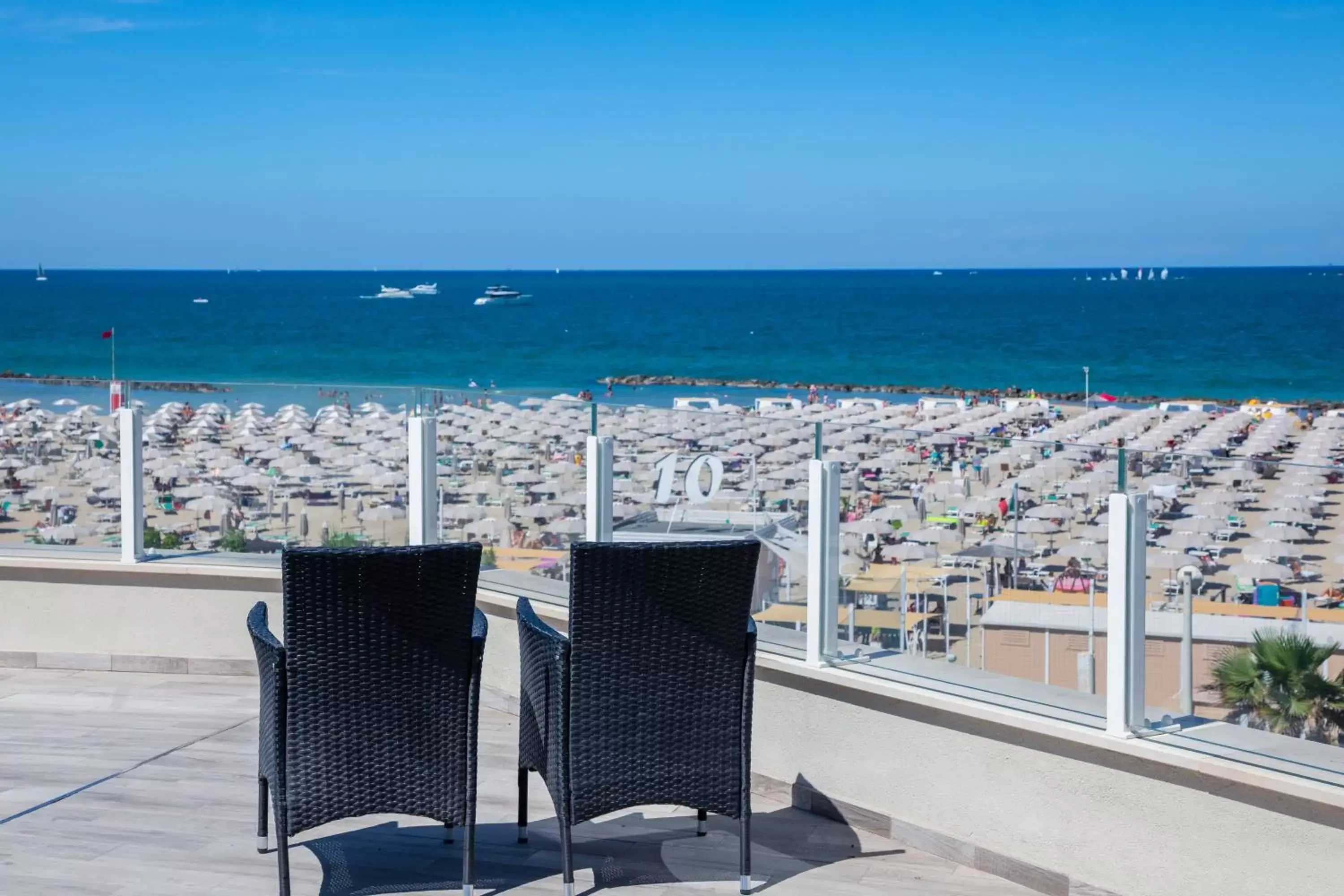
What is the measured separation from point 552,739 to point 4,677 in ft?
11.0

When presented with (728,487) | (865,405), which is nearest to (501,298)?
(865,405)

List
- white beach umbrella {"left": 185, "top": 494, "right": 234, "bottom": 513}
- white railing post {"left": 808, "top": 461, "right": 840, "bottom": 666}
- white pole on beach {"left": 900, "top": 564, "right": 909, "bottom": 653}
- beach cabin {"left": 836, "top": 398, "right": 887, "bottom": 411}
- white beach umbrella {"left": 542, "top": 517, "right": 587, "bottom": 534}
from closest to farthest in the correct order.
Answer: white pole on beach {"left": 900, "top": 564, "right": 909, "bottom": 653} < white railing post {"left": 808, "top": 461, "right": 840, "bottom": 666} < white beach umbrella {"left": 542, "top": 517, "right": 587, "bottom": 534} < white beach umbrella {"left": 185, "top": 494, "right": 234, "bottom": 513} < beach cabin {"left": 836, "top": 398, "right": 887, "bottom": 411}

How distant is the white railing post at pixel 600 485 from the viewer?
4695mm

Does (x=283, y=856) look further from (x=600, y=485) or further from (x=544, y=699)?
(x=600, y=485)

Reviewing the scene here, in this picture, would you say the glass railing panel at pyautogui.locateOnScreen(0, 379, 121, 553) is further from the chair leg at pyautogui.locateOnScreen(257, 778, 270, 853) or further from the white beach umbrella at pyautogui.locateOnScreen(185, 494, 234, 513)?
the chair leg at pyautogui.locateOnScreen(257, 778, 270, 853)

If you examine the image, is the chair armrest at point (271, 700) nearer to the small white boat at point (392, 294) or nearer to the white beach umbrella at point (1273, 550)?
the white beach umbrella at point (1273, 550)

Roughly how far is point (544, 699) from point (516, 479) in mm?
1712

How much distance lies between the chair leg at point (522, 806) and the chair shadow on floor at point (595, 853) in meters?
0.02

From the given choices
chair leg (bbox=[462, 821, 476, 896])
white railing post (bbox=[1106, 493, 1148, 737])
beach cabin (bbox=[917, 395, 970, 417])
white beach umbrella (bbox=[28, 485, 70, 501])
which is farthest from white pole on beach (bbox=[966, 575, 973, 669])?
beach cabin (bbox=[917, 395, 970, 417])

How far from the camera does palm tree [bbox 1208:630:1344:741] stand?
3.01m

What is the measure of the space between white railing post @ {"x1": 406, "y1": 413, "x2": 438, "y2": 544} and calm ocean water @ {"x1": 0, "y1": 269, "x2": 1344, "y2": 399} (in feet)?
146

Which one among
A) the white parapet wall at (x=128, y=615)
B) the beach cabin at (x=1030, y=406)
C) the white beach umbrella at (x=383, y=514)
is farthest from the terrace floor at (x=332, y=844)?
the beach cabin at (x=1030, y=406)

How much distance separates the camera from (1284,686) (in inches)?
122

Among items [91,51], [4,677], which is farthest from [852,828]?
[91,51]
